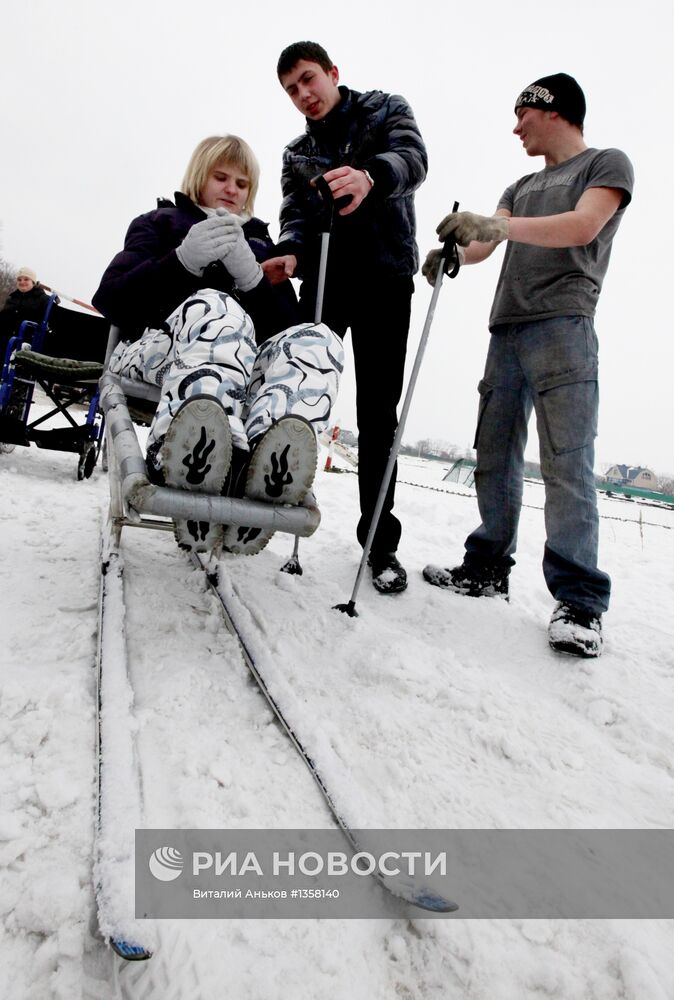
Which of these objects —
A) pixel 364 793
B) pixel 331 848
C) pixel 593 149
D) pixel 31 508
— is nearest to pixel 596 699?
pixel 364 793

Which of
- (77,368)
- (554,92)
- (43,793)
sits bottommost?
(43,793)

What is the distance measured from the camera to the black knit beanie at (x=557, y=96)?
2.04m

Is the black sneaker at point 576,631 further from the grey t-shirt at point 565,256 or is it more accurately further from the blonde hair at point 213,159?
the blonde hair at point 213,159

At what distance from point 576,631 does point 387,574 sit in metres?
0.78

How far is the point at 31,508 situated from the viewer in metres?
2.72

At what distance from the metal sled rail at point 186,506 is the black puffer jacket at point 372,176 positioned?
1.47m

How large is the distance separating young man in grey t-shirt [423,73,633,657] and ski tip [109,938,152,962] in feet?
5.05

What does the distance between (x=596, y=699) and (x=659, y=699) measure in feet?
0.81

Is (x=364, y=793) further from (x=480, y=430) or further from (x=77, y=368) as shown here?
(x=77, y=368)

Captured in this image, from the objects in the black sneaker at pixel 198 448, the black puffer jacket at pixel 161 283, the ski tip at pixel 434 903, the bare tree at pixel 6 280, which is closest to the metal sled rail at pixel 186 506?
the black sneaker at pixel 198 448

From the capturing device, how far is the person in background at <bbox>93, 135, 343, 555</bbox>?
129 centimetres

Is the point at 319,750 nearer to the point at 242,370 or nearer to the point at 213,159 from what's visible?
the point at 242,370

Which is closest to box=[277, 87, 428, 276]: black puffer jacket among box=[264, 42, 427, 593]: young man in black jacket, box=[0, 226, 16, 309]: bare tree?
box=[264, 42, 427, 593]: young man in black jacket

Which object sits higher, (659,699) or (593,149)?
(593,149)
